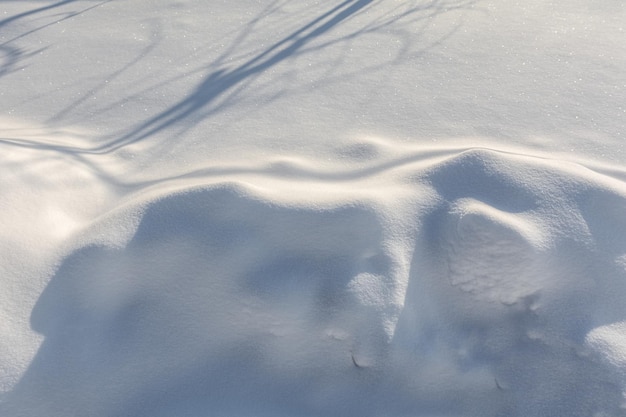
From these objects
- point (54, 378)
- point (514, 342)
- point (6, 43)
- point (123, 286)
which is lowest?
point (514, 342)

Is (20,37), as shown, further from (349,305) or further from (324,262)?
(349,305)

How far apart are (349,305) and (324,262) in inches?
6.5

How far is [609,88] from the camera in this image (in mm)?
2855

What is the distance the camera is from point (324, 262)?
201cm

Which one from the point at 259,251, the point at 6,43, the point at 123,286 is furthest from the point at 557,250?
the point at 6,43

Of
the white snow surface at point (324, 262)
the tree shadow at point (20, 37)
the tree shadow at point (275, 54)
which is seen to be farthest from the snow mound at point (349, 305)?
the tree shadow at point (20, 37)

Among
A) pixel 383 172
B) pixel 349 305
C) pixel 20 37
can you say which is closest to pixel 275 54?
pixel 383 172

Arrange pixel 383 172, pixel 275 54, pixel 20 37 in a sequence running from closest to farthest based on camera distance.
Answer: pixel 383 172, pixel 275 54, pixel 20 37

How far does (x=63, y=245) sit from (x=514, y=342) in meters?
1.53

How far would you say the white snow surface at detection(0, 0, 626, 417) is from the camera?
1.89 m

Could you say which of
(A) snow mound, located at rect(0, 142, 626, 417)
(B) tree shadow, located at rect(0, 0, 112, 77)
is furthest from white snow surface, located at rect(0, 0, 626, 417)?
(B) tree shadow, located at rect(0, 0, 112, 77)

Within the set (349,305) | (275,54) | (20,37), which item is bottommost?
(349,305)

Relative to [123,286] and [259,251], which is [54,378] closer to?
[123,286]

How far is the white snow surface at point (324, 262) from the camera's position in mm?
1890
